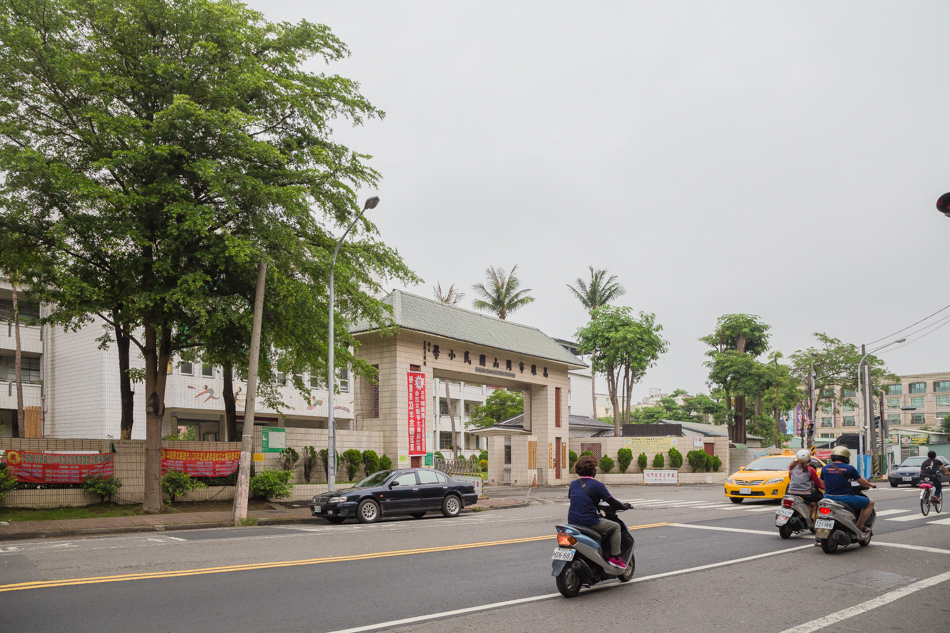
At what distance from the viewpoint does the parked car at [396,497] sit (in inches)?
772

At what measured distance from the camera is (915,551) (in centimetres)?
1194

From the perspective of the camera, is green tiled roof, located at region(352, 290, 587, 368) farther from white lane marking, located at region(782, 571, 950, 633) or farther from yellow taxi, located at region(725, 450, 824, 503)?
white lane marking, located at region(782, 571, 950, 633)

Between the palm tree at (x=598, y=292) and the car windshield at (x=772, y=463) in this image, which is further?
the palm tree at (x=598, y=292)

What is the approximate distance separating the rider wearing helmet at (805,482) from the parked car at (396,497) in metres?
10.4

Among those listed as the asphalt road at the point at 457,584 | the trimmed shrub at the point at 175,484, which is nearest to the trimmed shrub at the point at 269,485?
the trimmed shrub at the point at 175,484

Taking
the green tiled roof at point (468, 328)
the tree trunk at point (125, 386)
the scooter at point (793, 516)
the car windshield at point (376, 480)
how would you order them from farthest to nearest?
the green tiled roof at point (468, 328) → the tree trunk at point (125, 386) → the car windshield at point (376, 480) → the scooter at point (793, 516)

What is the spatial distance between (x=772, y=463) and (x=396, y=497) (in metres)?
12.1

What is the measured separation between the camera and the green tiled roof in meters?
31.2

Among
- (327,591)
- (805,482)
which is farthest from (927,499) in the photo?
(327,591)

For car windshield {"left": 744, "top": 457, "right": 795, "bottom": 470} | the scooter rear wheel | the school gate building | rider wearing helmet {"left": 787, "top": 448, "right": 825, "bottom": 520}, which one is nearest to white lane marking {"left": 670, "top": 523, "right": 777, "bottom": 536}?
rider wearing helmet {"left": 787, "top": 448, "right": 825, "bottom": 520}

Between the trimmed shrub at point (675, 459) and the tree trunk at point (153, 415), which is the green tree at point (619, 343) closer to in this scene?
the trimmed shrub at point (675, 459)

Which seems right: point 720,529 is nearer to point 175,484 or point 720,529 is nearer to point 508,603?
point 508,603

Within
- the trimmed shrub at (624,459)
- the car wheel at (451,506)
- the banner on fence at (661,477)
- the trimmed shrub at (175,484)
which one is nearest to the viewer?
the car wheel at (451,506)

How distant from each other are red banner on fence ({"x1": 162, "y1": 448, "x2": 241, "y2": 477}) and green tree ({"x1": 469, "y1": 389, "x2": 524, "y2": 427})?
132ft
